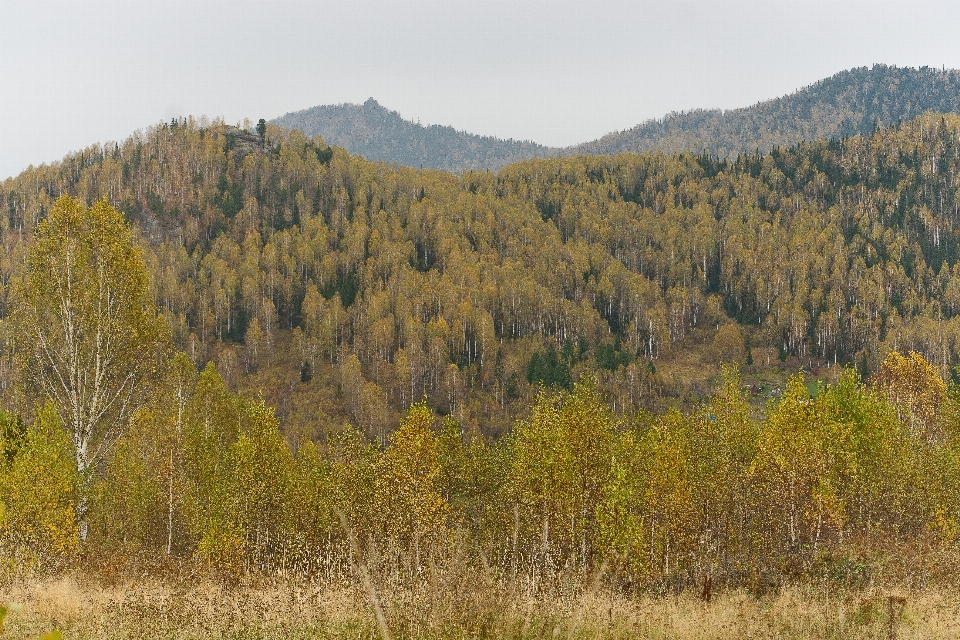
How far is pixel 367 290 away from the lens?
157 metres

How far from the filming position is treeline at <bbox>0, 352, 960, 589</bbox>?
22.4m

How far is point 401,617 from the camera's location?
24.3ft

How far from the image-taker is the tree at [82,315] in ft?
64.4

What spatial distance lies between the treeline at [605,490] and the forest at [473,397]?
182 millimetres

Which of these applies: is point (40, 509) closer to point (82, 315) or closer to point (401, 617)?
point (82, 315)

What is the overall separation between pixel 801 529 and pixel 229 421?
40880mm

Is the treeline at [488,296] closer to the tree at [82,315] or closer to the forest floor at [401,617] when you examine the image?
the tree at [82,315]

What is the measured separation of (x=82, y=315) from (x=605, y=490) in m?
20.4

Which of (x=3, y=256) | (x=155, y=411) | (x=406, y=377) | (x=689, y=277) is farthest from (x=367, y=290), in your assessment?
(x=155, y=411)

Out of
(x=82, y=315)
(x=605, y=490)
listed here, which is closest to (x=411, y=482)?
(x=605, y=490)

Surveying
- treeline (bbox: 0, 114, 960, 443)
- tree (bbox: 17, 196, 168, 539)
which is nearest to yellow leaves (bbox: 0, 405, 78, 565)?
tree (bbox: 17, 196, 168, 539)

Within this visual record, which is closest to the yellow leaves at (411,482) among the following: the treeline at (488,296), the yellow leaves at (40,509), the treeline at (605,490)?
the treeline at (605,490)

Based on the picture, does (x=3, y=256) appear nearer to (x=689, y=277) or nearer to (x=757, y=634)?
(x=689, y=277)

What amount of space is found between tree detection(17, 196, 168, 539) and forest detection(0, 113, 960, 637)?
3.7 inches
